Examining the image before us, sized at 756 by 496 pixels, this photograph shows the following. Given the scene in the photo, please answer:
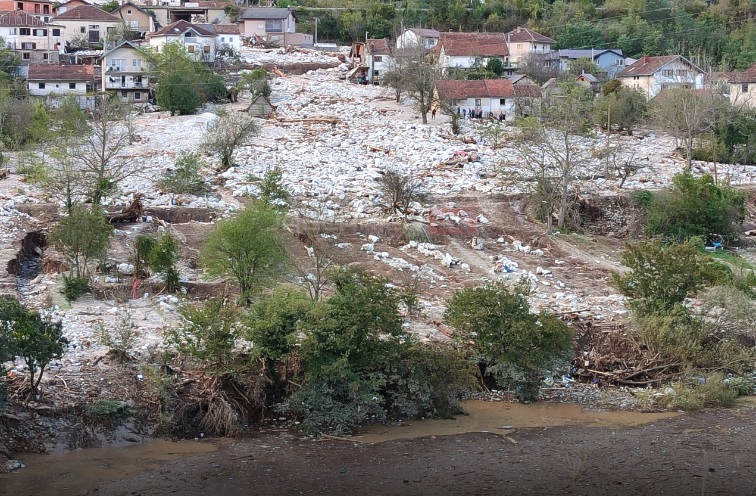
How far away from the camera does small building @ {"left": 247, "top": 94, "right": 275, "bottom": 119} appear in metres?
40.8

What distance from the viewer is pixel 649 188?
32344 millimetres

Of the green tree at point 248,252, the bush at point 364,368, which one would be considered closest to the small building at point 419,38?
the green tree at point 248,252

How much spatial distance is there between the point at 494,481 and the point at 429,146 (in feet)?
72.3

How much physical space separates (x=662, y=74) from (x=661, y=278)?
31.1 m

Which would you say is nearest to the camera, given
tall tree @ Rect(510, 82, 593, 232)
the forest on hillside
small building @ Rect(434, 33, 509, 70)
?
tall tree @ Rect(510, 82, 593, 232)

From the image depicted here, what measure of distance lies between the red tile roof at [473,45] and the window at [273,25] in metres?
11.1

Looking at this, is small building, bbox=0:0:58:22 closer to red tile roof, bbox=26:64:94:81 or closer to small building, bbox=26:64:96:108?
red tile roof, bbox=26:64:94:81

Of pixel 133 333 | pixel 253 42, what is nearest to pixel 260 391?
pixel 133 333

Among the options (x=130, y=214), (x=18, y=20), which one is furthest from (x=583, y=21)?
(x=130, y=214)

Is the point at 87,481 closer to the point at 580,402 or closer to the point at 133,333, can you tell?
the point at 133,333

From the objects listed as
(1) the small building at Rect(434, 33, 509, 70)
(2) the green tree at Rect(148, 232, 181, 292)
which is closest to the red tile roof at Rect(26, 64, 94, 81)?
(1) the small building at Rect(434, 33, 509, 70)

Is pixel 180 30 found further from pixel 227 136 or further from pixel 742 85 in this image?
pixel 742 85

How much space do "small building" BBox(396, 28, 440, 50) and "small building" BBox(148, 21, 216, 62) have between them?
9378 millimetres

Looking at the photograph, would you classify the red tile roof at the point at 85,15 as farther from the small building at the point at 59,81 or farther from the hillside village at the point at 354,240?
the small building at the point at 59,81
